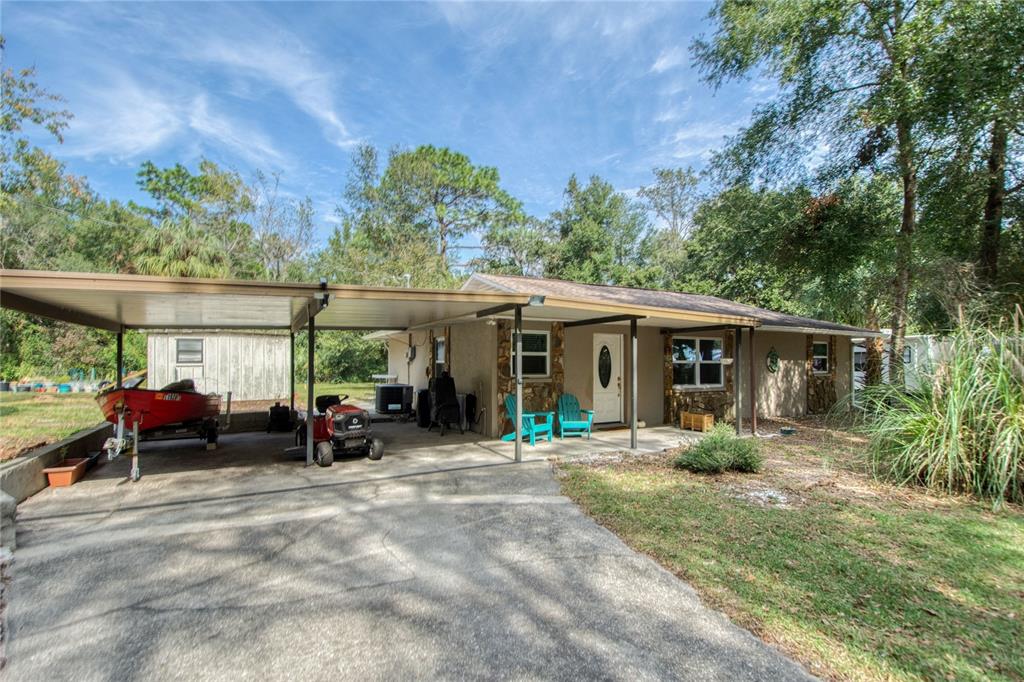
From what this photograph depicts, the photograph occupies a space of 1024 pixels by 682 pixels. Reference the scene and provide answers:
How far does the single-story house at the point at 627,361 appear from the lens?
9219mm

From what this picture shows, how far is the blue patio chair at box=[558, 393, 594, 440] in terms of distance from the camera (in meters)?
9.03

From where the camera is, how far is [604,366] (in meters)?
10.3

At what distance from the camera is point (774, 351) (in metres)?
12.7

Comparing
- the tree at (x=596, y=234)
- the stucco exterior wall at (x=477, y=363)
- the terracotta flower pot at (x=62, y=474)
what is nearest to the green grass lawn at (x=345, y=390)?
the stucco exterior wall at (x=477, y=363)

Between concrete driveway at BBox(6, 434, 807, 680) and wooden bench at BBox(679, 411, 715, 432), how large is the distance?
18.4ft

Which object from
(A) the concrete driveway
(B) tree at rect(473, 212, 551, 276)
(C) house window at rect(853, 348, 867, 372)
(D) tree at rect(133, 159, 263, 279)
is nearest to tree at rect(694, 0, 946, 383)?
(A) the concrete driveway

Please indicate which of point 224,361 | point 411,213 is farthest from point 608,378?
point 411,213

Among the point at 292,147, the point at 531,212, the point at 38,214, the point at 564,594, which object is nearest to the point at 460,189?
the point at 531,212

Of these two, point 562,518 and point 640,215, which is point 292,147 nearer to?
point 640,215

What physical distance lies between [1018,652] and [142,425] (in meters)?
9.28

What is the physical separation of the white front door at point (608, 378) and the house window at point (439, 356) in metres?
3.66

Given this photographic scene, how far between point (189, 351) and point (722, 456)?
15.4 m

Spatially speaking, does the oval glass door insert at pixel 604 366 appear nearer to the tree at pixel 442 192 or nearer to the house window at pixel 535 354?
the house window at pixel 535 354

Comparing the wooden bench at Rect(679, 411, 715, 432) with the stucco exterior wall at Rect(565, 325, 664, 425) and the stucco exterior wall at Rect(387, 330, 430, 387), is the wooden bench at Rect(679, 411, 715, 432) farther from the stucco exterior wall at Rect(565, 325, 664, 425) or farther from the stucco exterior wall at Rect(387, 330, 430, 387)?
the stucco exterior wall at Rect(387, 330, 430, 387)
